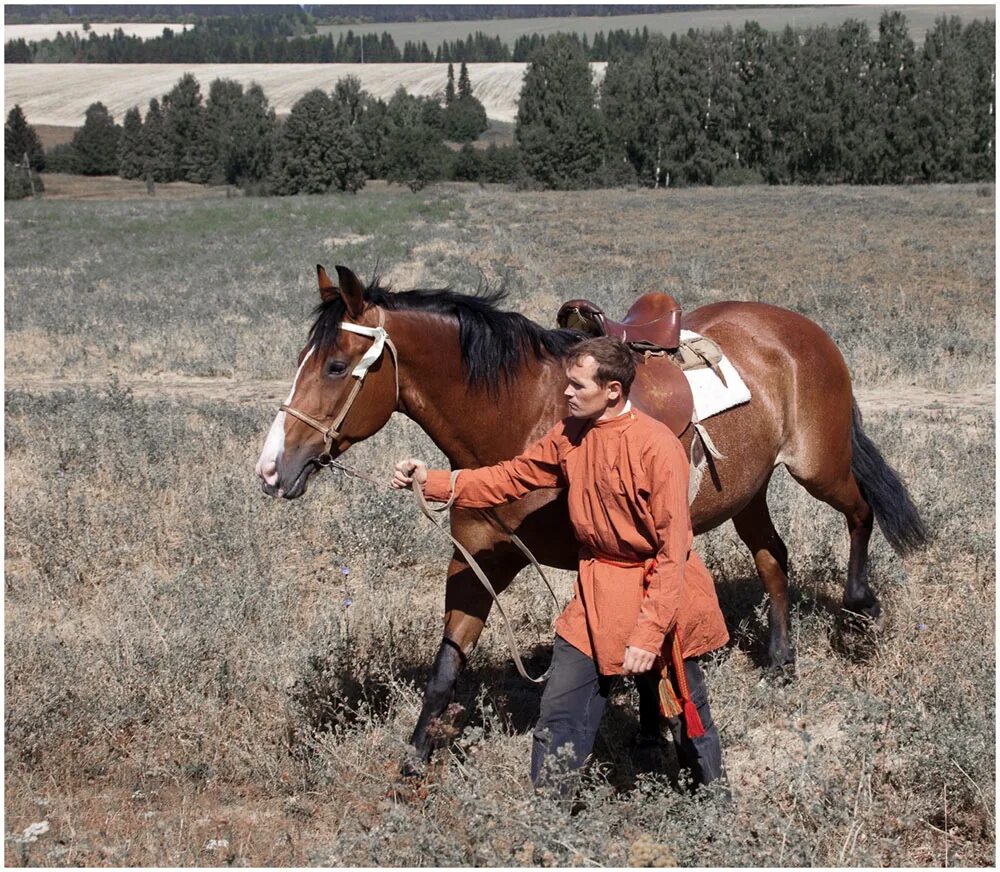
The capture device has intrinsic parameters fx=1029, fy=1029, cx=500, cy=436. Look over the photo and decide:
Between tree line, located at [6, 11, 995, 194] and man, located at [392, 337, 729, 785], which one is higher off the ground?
tree line, located at [6, 11, 995, 194]

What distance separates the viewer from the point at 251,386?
1245cm

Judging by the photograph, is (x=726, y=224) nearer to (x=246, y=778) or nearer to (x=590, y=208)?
(x=590, y=208)

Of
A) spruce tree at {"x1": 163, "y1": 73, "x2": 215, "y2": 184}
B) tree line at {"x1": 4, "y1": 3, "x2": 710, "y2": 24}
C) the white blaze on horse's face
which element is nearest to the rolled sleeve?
the white blaze on horse's face

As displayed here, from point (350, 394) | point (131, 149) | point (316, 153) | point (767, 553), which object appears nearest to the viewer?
point (350, 394)

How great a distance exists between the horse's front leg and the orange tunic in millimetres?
591

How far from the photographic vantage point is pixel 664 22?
13975cm

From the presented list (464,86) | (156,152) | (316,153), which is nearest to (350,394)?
(316,153)

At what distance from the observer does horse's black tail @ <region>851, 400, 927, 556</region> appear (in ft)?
19.1

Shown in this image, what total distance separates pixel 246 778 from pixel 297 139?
8306cm

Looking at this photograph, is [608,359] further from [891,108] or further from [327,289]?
[891,108]

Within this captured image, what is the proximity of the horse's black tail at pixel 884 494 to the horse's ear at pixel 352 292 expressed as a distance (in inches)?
124

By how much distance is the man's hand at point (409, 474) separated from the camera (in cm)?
387

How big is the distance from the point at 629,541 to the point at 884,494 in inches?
116

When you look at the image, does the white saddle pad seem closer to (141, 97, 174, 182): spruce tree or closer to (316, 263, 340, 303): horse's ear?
(316, 263, 340, 303): horse's ear
